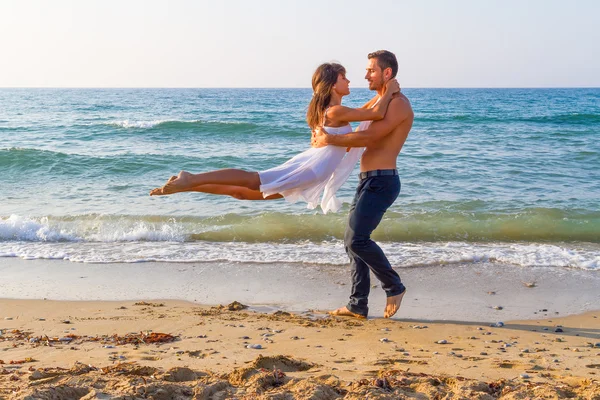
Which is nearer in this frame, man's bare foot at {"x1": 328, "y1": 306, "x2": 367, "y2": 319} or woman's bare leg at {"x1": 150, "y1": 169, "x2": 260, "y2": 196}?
woman's bare leg at {"x1": 150, "y1": 169, "x2": 260, "y2": 196}

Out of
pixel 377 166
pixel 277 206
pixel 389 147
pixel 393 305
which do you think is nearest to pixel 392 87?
pixel 389 147

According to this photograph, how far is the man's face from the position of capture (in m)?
5.07

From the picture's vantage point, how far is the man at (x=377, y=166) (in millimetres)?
5023

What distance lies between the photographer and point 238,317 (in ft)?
17.3

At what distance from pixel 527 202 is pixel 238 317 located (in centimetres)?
745

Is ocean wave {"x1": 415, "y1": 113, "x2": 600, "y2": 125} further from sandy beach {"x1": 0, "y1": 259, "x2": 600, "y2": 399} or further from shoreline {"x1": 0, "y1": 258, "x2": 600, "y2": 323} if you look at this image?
sandy beach {"x1": 0, "y1": 259, "x2": 600, "y2": 399}

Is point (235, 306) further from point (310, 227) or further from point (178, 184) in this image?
point (310, 227)

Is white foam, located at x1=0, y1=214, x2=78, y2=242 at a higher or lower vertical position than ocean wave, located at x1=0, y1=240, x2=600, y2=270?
lower

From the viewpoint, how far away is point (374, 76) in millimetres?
5090

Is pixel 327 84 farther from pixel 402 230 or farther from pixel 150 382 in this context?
pixel 402 230

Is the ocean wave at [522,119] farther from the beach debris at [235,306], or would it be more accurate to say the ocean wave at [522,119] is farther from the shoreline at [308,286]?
the beach debris at [235,306]

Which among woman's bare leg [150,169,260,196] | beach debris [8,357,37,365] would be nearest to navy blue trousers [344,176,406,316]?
woman's bare leg [150,169,260,196]

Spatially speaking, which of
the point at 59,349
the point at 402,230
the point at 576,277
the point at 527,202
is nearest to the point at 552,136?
the point at 527,202

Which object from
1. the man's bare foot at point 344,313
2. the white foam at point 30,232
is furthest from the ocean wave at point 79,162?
the man's bare foot at point 344,313
